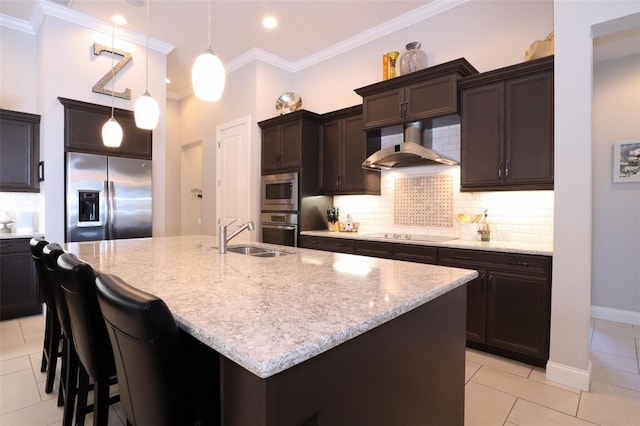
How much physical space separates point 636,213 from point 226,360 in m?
4.55

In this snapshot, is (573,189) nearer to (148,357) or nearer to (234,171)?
(148,357)

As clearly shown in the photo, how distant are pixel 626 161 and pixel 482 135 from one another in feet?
6.47

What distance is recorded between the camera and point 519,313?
8.48 ft

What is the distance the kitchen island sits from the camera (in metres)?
0.82

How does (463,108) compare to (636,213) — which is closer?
(463,108)

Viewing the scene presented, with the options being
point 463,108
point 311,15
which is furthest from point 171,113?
point 463,108

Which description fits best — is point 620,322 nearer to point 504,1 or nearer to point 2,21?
point 504,1

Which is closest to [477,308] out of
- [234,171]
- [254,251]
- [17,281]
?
[254,251]

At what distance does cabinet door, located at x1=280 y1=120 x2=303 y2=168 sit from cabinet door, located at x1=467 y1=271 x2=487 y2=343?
2.46 meters

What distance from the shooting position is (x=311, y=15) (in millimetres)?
3820

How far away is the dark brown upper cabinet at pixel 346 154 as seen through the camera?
3.99m

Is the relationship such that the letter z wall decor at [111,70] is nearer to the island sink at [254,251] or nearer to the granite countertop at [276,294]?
the granite countertop at [276,294]

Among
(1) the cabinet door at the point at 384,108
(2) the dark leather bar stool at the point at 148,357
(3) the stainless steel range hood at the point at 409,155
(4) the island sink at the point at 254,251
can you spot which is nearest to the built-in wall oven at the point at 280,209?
(3) the stainless steel range hood at the point at 409,155

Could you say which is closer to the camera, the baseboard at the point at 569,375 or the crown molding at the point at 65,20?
the baseboard at the point at 569,375
